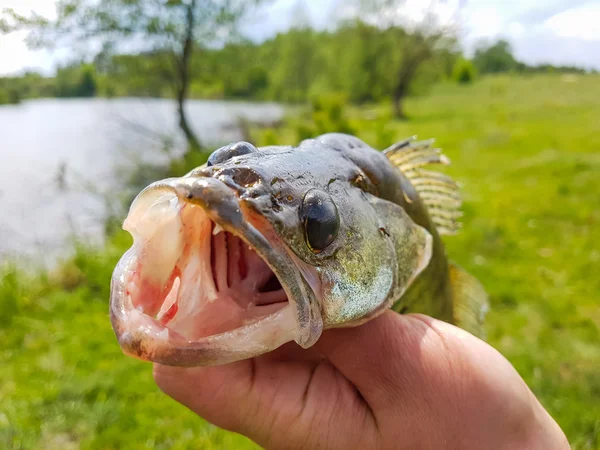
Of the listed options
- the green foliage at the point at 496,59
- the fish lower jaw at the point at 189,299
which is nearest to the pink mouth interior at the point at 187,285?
the fish lower jaw at the point at 189,299

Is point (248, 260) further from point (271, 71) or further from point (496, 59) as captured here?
point (496, 59)

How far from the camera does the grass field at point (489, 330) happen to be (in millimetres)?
3428

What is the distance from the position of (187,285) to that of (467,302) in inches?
74.2

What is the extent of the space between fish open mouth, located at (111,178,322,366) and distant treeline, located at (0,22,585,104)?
13.3 m

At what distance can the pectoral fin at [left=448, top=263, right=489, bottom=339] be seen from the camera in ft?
8.47

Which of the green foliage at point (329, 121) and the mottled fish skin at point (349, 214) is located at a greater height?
the mottled fish skin at point (349, 214)

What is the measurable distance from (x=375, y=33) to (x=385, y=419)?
27870 mm

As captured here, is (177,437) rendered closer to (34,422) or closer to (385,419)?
(34,422)

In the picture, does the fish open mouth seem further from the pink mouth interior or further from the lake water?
the lake water

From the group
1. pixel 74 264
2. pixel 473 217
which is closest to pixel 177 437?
pixel 74 264

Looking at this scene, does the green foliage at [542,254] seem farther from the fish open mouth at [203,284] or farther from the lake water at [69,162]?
the lake water at [69,162]

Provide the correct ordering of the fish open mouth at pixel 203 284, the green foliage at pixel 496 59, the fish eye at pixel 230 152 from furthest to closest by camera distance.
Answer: the green foliage at pixel 496 59
the fish eye at pixel 230 152
the fish open mouth at pixel 203 284

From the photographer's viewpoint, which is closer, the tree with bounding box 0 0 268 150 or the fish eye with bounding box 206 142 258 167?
the fish eye with bounding box 206 142 258 167

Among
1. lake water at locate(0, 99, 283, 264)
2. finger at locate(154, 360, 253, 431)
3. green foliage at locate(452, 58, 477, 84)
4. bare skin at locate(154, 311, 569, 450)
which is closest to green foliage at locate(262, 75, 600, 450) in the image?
bare skin at locate(154, 311, 569, 450)
